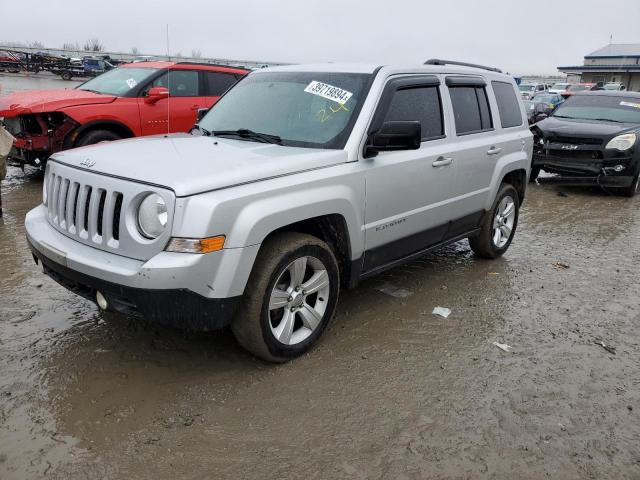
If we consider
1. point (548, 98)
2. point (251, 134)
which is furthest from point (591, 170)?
point (548, 98)

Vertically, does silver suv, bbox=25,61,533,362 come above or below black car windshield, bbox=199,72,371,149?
below

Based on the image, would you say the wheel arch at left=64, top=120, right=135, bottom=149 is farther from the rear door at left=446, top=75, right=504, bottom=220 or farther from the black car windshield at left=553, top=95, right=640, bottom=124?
the black car windshield at left=553, top=95, right=640, bottom=124

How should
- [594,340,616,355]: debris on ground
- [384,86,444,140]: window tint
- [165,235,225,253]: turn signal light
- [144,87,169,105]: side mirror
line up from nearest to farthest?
[165,235,225,253]: turn signal light < [594,340,616,355]: debris on ground < [384,86,444,140]: window tint < [144,87,169,105]: side mirror

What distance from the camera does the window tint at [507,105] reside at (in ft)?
17.5

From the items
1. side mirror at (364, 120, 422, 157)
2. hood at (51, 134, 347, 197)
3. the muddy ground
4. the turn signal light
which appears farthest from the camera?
side mirror at (364, 120, 422, 157)

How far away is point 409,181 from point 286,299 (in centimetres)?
137

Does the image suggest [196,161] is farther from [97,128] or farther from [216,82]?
[216,82]

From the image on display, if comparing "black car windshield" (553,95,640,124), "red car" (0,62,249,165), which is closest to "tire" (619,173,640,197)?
"black car windshield" (553,95,640,124)

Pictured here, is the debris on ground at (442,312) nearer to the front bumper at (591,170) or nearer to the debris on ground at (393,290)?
the debris on ground at (393,290)

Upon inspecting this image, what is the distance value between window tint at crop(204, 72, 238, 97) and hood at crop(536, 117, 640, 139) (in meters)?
5.79

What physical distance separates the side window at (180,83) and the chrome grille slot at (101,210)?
5.10 metres

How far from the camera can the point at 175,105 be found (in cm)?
816

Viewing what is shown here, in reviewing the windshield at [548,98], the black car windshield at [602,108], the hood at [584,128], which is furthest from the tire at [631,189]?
the windshield at [548,98]

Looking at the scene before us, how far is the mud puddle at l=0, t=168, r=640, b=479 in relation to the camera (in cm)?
261
